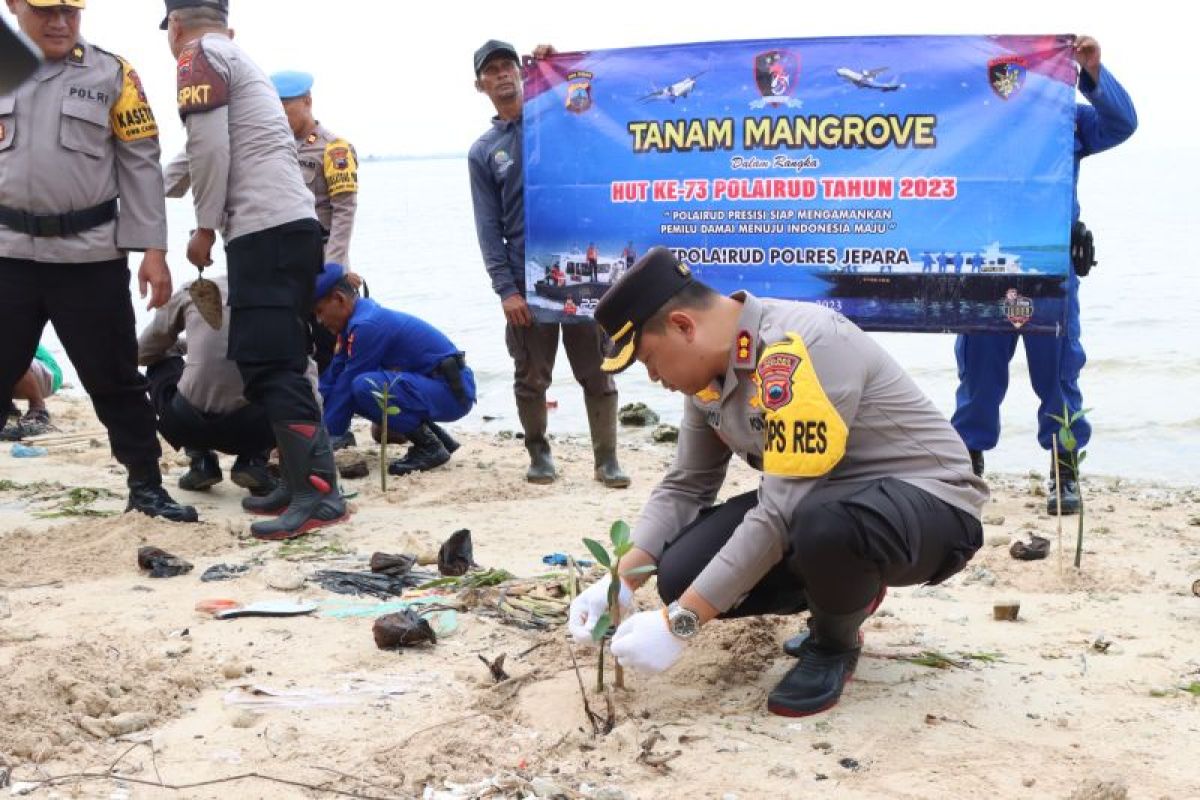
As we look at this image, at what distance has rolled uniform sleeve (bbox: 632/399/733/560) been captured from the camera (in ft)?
11.4

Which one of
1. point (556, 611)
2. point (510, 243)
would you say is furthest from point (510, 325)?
point (556, 611)

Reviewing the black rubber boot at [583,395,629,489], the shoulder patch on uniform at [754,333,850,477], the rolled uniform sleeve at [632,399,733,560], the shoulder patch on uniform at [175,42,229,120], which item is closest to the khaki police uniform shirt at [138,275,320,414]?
the shoulder patch on uniform at [175,42,229,120]

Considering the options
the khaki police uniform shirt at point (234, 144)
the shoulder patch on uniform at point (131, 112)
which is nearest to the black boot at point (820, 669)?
the khaki police uniform shirt at point (234, 144)

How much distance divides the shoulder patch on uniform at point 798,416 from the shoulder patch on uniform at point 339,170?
4.03m

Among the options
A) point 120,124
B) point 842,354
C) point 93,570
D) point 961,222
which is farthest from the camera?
point 961,222

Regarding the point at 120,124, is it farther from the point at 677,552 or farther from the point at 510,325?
the point at 677,552

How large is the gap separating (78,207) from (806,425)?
9.95 feet

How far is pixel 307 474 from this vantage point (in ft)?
16.7

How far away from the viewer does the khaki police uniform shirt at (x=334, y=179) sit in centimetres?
657

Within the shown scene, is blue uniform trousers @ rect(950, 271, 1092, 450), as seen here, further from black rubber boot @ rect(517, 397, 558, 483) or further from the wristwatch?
the wristwatch

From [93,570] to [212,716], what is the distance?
1.51 m

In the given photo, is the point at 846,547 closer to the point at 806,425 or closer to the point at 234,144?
the point at 806,425

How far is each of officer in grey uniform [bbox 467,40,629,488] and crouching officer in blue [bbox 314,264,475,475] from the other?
0.37 meters

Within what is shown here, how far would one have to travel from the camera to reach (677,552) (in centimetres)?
341
